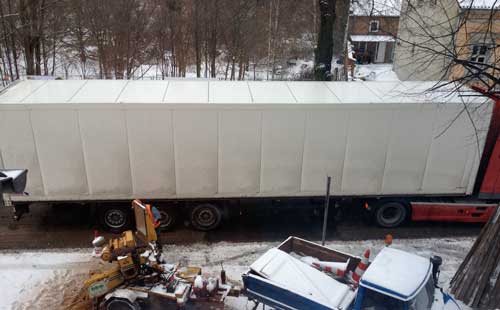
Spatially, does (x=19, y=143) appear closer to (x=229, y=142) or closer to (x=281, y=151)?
(x=229, y=142)

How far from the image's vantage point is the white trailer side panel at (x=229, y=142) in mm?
9453

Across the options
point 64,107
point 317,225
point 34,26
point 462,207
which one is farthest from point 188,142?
point 34,26

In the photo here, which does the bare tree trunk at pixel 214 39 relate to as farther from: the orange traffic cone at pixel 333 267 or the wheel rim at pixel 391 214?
the orange traffic cone at pixel 333 267

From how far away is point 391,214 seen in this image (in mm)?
11070

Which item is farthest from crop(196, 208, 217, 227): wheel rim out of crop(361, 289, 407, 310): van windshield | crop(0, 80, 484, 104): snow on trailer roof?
crop(361, 289, 407, 310): van windshield

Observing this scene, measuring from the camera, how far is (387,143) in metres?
10.2

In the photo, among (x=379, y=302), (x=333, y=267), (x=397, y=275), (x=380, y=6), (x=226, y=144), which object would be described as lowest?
(x=333, y=267)

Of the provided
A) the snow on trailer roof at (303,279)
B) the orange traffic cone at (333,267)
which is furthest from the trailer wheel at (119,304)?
the orange traffic cone at (333,267)

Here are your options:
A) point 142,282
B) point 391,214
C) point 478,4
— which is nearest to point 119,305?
point 142,282

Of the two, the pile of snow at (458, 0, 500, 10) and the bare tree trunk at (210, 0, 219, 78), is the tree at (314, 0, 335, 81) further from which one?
the bare tree trunk at (210, 0, 219, 78)

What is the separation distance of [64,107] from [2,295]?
393 cm

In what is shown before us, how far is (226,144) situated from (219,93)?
137 cm

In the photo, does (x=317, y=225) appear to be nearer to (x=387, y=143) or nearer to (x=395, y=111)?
(x=387, y=143)

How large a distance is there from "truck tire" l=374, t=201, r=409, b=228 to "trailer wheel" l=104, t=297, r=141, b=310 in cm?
646
